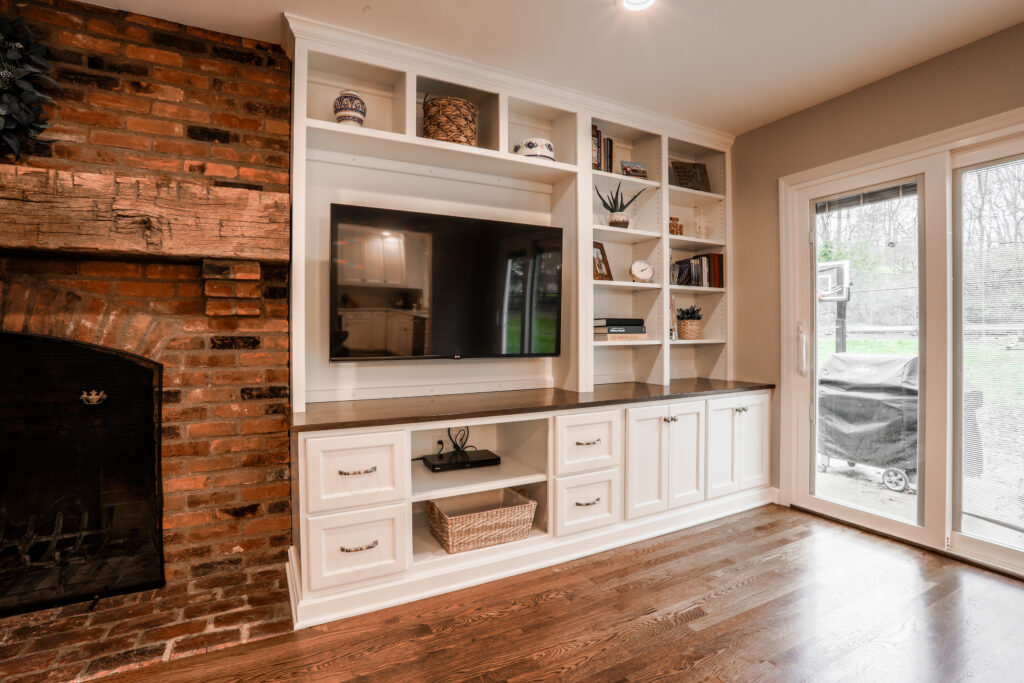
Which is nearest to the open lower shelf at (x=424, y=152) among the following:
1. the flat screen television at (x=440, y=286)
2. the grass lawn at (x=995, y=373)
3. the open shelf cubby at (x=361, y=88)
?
the open shelf cubby at (x=361, y=88)

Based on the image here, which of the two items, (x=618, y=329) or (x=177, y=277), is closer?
(x=177, y=277)

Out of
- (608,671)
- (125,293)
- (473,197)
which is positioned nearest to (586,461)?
(608,671)

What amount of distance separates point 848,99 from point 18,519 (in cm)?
445

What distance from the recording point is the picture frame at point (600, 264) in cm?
301

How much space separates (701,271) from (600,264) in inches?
32.1

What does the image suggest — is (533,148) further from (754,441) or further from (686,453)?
(754,441)

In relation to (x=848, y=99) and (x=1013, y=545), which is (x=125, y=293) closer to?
(x=848, y=99)

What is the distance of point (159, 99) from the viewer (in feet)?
6.88

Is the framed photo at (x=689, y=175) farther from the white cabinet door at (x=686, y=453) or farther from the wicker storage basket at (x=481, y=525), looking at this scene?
the wicker storage basket at (x=481, y=525)

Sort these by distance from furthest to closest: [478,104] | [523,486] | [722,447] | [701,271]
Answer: [701,271] < [722,447] < [478,104] < [523,486]

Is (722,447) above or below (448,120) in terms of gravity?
below

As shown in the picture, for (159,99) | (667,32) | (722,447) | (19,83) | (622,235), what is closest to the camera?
(19,83)

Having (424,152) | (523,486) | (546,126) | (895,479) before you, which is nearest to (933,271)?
(895,479)

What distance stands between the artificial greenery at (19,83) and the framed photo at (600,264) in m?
2.57
